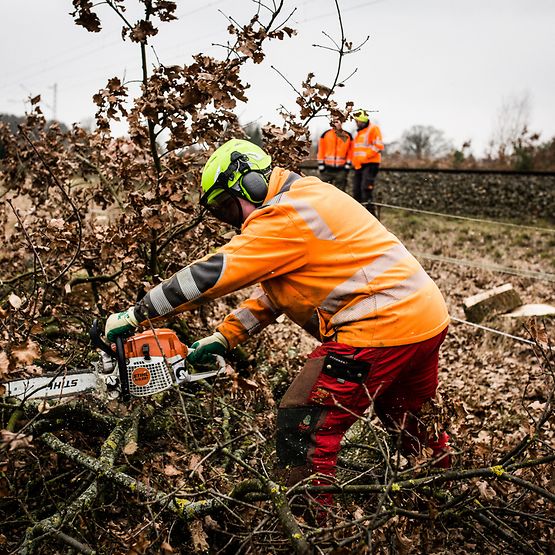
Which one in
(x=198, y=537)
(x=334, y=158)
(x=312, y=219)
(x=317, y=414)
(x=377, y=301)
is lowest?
(x=198, y=537)

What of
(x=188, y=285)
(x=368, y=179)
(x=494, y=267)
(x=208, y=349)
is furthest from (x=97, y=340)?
(x=368, y=179)

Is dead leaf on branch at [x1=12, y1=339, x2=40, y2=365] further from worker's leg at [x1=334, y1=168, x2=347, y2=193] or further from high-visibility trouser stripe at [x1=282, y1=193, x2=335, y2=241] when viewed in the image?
worker's leg at [x1=334, y1=168, x2=347, y2=193]

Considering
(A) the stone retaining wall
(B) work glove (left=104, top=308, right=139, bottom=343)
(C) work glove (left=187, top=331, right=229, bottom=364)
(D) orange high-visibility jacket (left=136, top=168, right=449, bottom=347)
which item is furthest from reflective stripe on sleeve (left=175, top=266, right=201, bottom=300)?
(A) the stone retaining wall

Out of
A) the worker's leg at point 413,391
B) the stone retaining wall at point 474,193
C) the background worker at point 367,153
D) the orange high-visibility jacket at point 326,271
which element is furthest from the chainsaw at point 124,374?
the stone retaining wall at point 474,193

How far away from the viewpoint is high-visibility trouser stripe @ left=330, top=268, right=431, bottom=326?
2443 mm

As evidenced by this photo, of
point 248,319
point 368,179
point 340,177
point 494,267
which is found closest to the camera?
point 248,319

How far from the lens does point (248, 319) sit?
306 centimetres

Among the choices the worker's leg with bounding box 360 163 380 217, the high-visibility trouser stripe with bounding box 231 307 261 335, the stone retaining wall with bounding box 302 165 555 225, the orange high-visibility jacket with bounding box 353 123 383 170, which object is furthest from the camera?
the stone retaining wall with bounding box 302 165 555 225

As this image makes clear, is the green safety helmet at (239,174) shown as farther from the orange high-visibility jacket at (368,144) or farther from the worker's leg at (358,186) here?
the worker's leg at (358,186)

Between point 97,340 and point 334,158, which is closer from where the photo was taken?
point 97,340

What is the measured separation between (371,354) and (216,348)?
3.02ft

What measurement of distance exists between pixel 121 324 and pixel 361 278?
1154 millimetres

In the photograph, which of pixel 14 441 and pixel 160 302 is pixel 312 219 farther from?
pixel 14 441

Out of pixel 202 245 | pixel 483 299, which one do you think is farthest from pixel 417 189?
pixel 202 245
